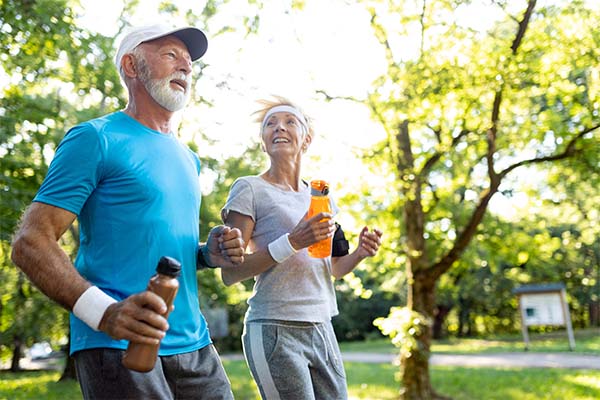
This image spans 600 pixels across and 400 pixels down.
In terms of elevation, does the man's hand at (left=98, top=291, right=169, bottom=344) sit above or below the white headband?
below

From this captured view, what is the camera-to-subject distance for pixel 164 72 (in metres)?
2.51

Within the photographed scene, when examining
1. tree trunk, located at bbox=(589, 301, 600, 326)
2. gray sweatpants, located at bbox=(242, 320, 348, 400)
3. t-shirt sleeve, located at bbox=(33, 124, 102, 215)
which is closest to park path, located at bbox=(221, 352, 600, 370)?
gray sweatpants, located at bbox=(242, 320, 348, 400)

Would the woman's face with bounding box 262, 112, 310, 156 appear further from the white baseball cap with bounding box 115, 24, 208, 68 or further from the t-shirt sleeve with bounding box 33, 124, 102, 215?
the t-shirt sleeve with bounding box 33, 124, 102, 215

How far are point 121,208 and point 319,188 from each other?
112 centimetres

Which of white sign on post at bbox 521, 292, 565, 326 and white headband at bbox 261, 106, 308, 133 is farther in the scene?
white sign on post at bbox 521, 292, 565, 326

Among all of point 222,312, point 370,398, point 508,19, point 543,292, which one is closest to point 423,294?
point 370,398

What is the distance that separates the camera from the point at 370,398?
11.3 metres

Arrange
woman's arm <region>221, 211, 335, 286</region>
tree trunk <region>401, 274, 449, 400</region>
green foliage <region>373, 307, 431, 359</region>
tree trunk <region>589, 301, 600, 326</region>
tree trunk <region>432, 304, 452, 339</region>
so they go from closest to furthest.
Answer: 1. woman's arm <region>221, 211, 335, 286</region>
2. green foliage <region>373, 307, 431, 359</region>
3. tree trunk <region>401, 274, 449, 400</region>
4. tree trunk <region>432, 304, 452, 339</region>
5. tree trunk <region>589, 301, 600, 326</region>

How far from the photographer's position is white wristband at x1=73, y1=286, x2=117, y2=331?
184 cm

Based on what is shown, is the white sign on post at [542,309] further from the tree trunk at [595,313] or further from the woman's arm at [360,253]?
the woman's arm at [360,253]

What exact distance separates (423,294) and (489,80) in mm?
3779

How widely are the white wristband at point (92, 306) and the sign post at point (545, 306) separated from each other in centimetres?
2026

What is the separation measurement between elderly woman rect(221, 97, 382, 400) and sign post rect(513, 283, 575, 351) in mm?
18737

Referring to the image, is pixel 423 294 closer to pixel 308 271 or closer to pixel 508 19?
pixel 508 19
